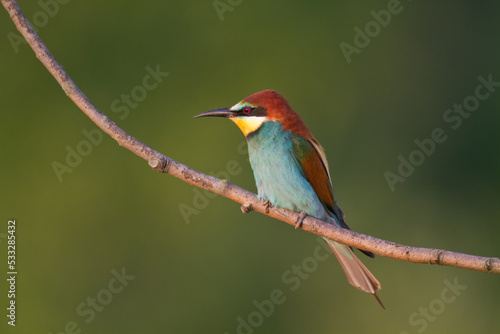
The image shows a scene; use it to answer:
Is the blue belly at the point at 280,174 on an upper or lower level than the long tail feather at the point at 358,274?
upper

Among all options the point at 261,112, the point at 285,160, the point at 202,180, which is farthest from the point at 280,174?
the point at 202,180

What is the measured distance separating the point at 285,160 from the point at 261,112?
0.23 m

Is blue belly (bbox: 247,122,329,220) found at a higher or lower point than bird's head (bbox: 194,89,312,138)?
lower

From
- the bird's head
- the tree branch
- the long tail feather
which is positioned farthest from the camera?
the bird's head

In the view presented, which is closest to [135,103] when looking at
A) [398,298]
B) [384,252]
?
[398,298]

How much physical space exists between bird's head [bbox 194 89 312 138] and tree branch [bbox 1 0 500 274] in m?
0.54

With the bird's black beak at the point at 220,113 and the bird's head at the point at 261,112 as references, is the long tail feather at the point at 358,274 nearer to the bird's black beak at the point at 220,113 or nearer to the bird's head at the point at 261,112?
the bird's head at the point at 261,112

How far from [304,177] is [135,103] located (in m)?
2.52

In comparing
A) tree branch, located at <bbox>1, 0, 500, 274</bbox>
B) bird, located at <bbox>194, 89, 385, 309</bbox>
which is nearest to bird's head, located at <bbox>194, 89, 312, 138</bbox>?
bird, located at <bbox>194, 89, 385, 309</bbox>

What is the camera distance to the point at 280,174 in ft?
8.94

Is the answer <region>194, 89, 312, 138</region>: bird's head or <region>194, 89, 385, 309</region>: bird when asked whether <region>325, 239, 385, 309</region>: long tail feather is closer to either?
<region>194, 89, 385, 309</region>: bird

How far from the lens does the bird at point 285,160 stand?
2.66m

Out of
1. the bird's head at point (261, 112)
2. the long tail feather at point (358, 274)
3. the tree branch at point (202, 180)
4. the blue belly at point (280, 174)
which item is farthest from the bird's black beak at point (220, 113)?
the long tail feather at point (358, 274)

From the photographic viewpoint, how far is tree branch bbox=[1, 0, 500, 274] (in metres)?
1.86
